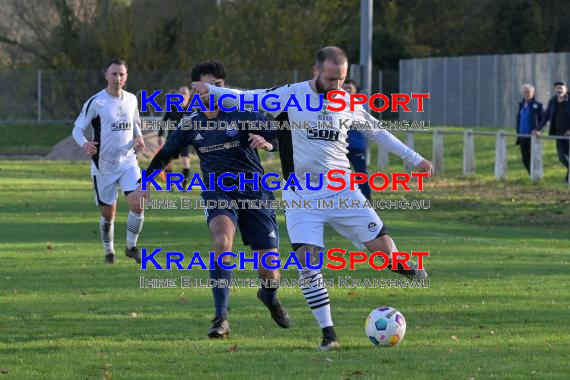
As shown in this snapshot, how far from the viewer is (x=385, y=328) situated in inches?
383

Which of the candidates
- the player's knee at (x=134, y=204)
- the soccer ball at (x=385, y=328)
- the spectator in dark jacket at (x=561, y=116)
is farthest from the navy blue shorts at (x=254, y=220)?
the spectator in dark jacket at (x=561, y=116)

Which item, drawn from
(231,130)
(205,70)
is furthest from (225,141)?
(205,70)

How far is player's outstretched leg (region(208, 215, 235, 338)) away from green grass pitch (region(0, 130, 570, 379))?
0.13 m

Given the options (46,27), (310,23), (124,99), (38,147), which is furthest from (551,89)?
(124,99)

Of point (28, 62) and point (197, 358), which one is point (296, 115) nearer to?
point (197, 358)

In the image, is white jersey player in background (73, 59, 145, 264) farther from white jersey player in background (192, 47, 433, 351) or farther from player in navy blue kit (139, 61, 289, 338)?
white jersey player in background (192, 47, 433, 351)

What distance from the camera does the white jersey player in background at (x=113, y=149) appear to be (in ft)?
51.3

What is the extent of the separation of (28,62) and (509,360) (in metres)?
51.6

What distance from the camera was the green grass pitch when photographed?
29.6 feet

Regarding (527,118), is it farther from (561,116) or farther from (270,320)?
(270,320)

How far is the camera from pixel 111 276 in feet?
47.4

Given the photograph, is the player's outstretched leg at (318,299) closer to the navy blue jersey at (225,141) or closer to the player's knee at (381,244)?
the player's knee at (381,244)

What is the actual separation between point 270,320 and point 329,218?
1707 millimetres

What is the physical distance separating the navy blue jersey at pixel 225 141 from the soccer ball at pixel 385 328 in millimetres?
1724
